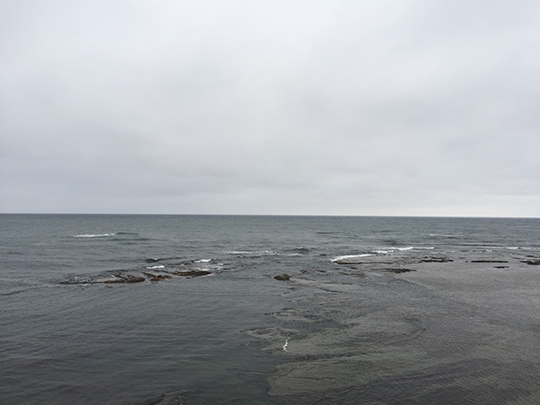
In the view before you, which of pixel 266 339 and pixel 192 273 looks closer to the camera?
pixel 266 339

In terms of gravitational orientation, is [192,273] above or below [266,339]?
above

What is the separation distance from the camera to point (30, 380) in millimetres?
11188

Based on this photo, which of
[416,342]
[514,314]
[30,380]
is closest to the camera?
[30,380]

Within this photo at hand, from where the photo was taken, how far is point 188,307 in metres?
20.6

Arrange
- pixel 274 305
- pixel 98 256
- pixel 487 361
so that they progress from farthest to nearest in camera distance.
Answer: pixel 98 256 → pixel 274 305 → pixel 487 361

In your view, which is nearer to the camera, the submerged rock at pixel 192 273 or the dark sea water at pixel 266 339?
the dark sea water at pixel 266 339

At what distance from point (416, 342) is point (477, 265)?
98.9 ft

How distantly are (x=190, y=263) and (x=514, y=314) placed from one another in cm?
3023

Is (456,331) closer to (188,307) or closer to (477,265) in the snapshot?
(188,307)

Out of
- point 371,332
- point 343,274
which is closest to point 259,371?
point 371,332

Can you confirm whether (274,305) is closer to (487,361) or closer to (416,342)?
(416,342)

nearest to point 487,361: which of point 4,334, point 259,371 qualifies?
point 259,371

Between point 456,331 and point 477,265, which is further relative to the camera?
point 477,265

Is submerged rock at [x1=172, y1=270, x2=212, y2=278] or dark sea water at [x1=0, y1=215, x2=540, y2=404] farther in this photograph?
submerged rock at [x1=172, y1=270, x2=212, y2=278]
